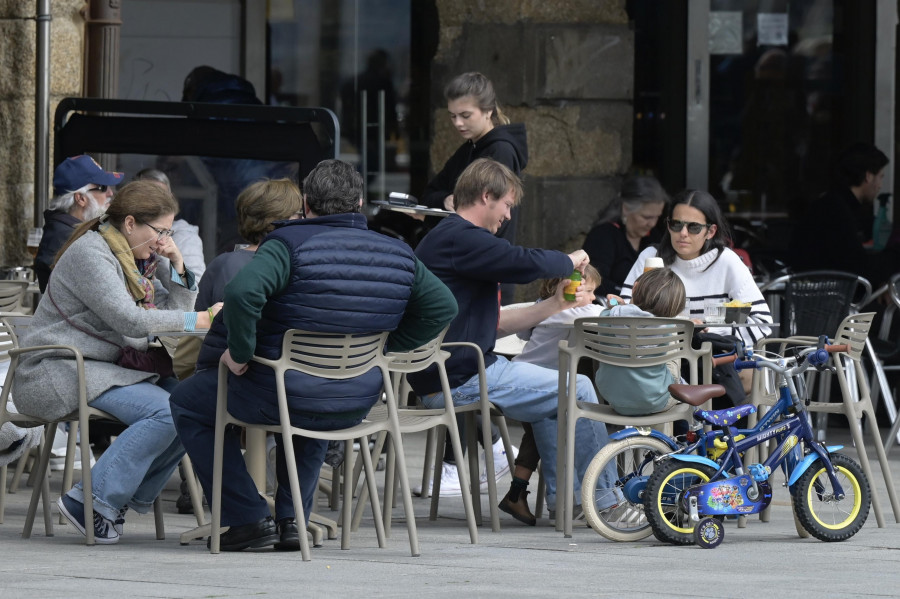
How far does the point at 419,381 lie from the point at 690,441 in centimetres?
106

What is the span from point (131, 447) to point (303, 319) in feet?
2.93

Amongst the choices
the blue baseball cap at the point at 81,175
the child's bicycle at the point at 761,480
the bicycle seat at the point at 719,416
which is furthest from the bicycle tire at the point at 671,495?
the blue baseball cap at the point at 81,175

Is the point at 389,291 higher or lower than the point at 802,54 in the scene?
lower

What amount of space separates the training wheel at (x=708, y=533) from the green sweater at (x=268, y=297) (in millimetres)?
1125

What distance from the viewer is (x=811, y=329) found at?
29.2ft

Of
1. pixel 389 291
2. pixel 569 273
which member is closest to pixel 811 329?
pixel 569 273

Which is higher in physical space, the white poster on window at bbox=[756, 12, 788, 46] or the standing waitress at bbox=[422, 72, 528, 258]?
the white poster on window at bbox=[756, 12, 788, 46]

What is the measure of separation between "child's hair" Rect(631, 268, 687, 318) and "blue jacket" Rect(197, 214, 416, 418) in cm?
129

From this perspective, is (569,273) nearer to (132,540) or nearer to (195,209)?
(132,540)

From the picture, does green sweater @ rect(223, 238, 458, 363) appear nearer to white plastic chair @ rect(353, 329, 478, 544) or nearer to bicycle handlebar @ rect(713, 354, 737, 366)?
white plastic chair @ rect(353, 329, 478, 544)

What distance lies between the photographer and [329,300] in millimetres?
5391

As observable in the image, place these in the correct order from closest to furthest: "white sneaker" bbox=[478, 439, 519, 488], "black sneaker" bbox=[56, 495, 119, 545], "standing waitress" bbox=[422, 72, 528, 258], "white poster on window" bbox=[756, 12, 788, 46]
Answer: "black sneaker" bbox=[56, 495, 119, 545] < "standing waitress" bbox=[422, 72, 528, 258] < "white sneaker" bbox=[478, 439, 519, 488] < "white poster on window" bbox=[756, 12, 788, 46]

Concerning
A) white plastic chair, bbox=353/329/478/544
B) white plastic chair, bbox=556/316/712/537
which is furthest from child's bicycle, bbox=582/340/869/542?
white plastic chair, bbox=353/329/478/544

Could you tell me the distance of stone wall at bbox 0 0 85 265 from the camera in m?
9.12
